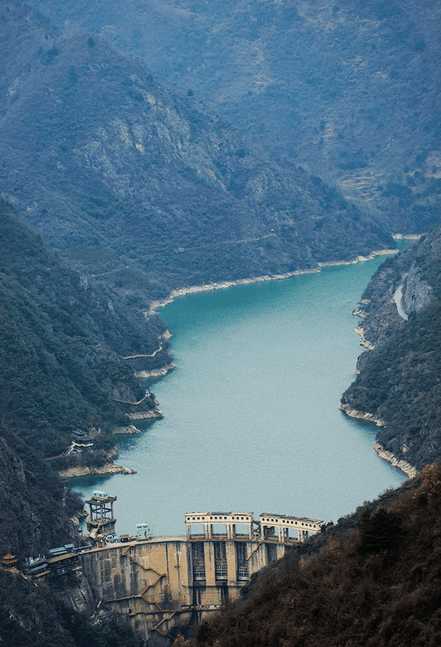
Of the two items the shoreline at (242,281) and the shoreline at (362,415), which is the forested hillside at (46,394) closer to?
the shoreline at (362,415)

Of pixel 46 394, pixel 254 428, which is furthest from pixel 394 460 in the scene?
pixel 46 394

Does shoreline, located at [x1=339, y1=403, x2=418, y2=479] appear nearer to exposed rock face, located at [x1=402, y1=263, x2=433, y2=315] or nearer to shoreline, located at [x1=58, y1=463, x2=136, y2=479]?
shoreline, located at [x1=58, y1=463, x2=136, y2=479]

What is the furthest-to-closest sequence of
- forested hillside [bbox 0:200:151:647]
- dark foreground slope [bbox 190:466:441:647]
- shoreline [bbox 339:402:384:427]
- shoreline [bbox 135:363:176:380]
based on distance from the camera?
shoreline [bbox 135:363:176:380] → shoreline [bbox 339:402:384:427] → forested hillside [bbox 0:200:151:647] → dark foreground slope [bbox 190:466:441:647]

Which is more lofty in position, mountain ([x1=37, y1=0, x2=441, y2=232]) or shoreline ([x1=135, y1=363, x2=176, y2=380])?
mountain ([x1=37, y1=0, x2=441, y2=232])

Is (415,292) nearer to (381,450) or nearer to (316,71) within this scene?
(381,450)

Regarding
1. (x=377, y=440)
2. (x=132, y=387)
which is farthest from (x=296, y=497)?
(x=132, y=387)

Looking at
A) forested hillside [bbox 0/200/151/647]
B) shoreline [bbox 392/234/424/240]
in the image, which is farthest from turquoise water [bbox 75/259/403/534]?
shoreline [bbox 392/234/424/240]
